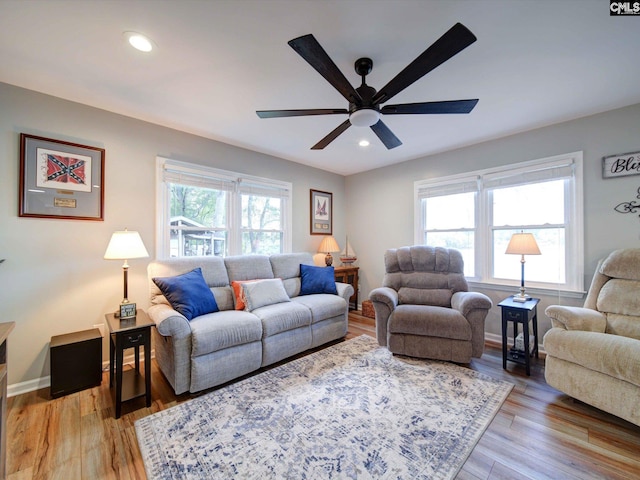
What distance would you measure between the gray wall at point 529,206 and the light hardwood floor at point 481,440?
136cm

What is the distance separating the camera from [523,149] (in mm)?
3129

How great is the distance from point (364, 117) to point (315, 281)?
87.3 inches

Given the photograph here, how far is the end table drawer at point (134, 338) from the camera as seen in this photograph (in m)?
1.97

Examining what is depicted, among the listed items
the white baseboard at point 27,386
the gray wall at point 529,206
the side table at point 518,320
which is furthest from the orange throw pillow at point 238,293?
the side table at point 518,320

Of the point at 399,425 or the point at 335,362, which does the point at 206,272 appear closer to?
the point at 335,362

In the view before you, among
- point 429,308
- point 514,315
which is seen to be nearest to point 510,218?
point 514,315

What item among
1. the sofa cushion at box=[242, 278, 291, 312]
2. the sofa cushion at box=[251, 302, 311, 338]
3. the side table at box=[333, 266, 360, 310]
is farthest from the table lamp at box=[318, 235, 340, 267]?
the sofa cushion at box=[251, 302, 311, 338]

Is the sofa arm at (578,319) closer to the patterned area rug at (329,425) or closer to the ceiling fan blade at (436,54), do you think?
the patterned area rug at (329,425)

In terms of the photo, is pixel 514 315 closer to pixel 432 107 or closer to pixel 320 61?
pixel 432 107

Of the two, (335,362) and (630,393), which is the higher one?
(630,393)

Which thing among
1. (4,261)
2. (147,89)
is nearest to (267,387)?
(4,261)

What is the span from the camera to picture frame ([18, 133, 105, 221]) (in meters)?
2.22

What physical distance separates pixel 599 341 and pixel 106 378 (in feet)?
13.3

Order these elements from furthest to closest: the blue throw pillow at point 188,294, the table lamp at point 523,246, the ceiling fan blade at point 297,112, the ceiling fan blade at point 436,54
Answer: the table lamp at point 523,246, the blue throw pillow at point 188,294, the ceiling fan blade at point 297,112, the ceiling fan blade at point 436,54
